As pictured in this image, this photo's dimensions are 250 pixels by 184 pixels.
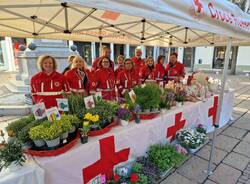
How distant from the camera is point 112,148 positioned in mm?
1719

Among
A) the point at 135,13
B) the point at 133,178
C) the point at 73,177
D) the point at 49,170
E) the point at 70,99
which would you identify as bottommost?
the point at 133,178

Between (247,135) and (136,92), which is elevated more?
(136,92)

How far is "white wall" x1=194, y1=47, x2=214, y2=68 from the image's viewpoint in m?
14.5

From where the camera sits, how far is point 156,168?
6.69ft

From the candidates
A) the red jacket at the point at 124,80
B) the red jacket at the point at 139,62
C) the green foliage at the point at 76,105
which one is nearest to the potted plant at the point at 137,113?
Result: the green foliage at the point at 76,105

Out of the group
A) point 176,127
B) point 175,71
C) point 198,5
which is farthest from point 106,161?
point 175,71

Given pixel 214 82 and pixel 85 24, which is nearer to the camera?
pixel 85 24

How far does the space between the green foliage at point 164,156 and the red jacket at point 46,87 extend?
4.69ft

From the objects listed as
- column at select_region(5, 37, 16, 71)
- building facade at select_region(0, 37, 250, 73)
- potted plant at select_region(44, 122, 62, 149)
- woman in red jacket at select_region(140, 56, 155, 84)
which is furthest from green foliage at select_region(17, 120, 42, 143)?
column at select_region(5, 37, 16, 71)

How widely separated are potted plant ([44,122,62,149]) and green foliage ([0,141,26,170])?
177mm

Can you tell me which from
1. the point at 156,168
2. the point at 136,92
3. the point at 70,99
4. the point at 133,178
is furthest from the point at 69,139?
the point at 156,168

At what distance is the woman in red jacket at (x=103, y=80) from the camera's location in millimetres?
2975

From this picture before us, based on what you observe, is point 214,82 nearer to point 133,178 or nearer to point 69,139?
point 133,178

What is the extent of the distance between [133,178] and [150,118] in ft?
2.21
